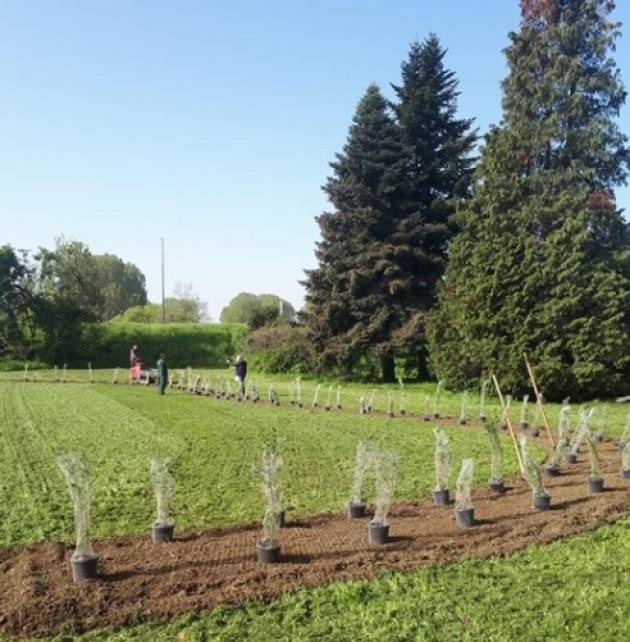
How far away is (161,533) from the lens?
652 cm

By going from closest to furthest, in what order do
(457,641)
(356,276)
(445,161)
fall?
(457,641)
(356,276)
(445,161)

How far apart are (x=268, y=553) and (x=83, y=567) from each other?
1.45 metres

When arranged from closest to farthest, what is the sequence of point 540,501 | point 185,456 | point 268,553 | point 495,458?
point 268,553, point 540,501, point 495,458, point 185,456

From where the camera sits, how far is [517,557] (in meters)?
5.95

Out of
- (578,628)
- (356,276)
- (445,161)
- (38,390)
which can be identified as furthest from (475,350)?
(578,628)

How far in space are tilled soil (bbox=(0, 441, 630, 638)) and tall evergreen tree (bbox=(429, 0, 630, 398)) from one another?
45.4ft

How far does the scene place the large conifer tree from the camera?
94.9ft

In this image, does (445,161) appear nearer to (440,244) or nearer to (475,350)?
(440,244)

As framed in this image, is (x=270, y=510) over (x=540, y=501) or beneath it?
over

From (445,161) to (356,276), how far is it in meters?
6.77

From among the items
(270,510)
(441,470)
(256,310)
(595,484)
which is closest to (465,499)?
(441,470)

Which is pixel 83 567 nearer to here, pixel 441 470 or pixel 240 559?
pixel 240 559

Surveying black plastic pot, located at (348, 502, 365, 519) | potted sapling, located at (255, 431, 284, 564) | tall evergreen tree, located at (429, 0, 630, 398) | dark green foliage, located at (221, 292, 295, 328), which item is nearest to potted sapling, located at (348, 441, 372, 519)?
black plastic pot, located at (348, 502, 365, 519)

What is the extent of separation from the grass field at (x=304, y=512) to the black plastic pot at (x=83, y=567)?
2.86ft
